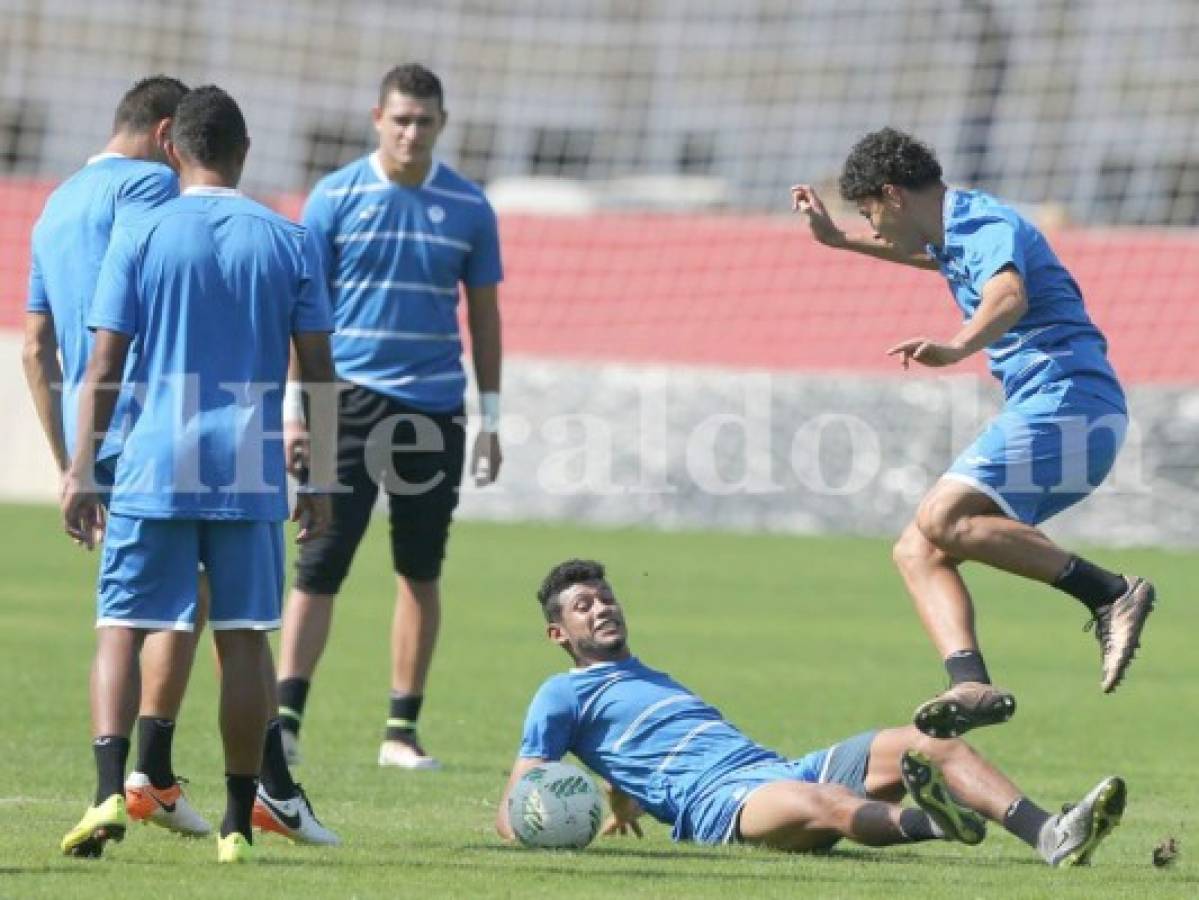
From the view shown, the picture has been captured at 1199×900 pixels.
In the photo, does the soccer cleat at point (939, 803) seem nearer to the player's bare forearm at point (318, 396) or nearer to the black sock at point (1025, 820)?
the black sock at point (1025, 820)

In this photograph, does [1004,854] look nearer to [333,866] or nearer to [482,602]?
[333,866]

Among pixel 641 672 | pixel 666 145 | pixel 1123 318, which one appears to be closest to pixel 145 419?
pixel 641 672

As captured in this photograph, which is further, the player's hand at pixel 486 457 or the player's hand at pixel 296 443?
Result: the player's hand at pixel 486 457

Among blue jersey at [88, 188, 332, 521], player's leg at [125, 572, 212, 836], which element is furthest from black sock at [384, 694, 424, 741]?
blue jersey at [88, 188, 332, 521]

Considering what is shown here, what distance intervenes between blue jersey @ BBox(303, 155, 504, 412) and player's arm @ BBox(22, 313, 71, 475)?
257 cm

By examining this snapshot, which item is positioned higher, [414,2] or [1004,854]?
[414,2]

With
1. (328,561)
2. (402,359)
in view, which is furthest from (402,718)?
(402,359)

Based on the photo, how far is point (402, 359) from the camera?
11.1m

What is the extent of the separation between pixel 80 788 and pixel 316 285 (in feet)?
9.19

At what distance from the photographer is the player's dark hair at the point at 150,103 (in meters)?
8.72

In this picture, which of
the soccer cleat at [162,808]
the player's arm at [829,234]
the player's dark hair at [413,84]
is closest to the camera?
the soccer cleat at [162,808]

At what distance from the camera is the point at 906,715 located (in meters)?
12.9

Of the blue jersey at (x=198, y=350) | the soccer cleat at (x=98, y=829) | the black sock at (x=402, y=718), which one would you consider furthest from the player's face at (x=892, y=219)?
the soccer cleat at (x=98, y=829)

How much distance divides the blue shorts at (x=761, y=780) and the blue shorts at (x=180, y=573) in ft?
5.50
